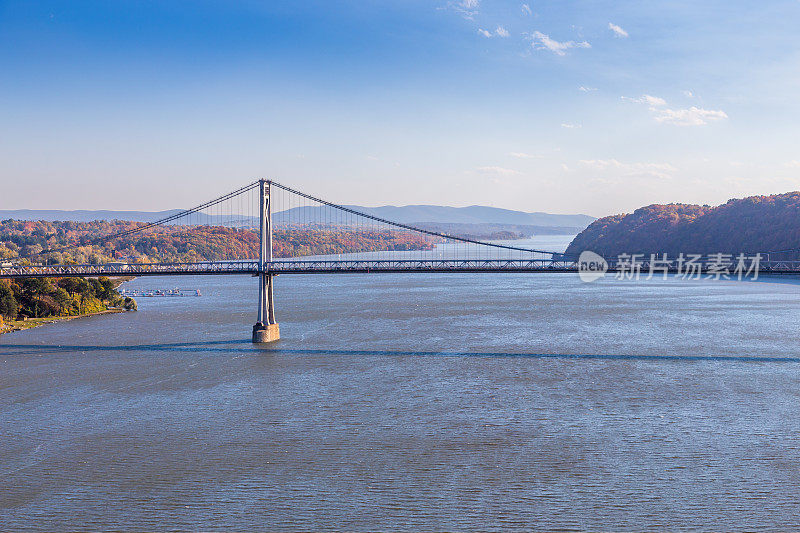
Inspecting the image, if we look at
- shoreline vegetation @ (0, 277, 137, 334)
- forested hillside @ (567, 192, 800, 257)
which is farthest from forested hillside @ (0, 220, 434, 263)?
forested hillside @ (567, 192, 800, 257)

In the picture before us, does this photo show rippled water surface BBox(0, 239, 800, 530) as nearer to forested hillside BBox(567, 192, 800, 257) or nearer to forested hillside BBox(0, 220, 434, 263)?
forested hillside BBox(567, 192, 800, 257)

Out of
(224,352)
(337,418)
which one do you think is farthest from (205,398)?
(224,352)

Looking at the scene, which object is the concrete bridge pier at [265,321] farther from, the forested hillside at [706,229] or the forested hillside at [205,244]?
the forested hillside at [706,229]

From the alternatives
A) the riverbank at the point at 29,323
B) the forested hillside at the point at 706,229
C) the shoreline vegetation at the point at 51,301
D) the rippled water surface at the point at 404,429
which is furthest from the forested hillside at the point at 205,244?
the rippled water surface at the point at 404,429

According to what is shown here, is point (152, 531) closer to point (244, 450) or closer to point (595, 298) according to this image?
point (244, 450)

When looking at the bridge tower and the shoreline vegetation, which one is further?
the shoreline vegetation
